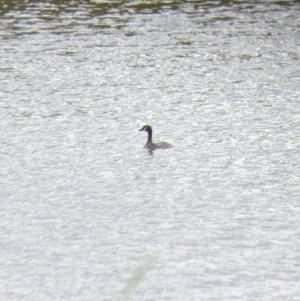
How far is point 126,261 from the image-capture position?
720 inches

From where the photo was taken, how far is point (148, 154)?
1006 inches

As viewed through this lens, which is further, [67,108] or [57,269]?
[67,108]

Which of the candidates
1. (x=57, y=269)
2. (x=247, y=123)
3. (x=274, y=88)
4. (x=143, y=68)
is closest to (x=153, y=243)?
(x=57, y=269)

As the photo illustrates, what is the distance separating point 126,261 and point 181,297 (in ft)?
7.02

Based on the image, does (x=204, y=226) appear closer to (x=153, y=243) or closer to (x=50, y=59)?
(x=153, y=243)

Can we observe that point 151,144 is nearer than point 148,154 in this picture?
No

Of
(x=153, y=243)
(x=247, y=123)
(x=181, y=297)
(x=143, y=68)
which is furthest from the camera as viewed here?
(x=143, y=68)

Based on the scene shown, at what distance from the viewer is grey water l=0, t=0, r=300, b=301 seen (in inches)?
699

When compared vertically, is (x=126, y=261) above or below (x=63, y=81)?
above

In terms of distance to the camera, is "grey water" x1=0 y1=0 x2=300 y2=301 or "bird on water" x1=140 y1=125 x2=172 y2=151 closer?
"grey water" x1=0 y1=0 x2=300 y2=301

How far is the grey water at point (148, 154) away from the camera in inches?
699

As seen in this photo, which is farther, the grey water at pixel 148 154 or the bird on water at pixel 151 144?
the bird on water at pixel 151 144

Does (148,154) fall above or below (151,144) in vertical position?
below

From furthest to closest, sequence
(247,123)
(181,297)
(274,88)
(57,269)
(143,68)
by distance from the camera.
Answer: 1. (143,68)
2. (274,88)
3. (247,123)
4. (57,269)
5. (181,297)
